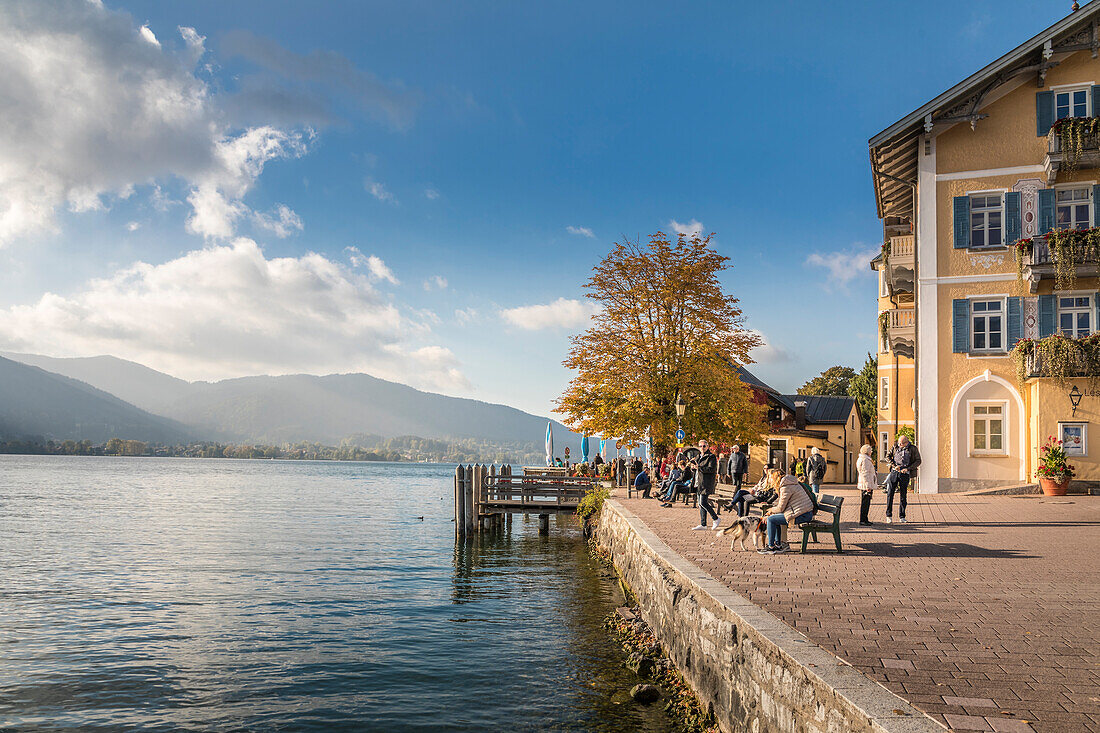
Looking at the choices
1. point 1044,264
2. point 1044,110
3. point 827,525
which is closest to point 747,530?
point 827,525

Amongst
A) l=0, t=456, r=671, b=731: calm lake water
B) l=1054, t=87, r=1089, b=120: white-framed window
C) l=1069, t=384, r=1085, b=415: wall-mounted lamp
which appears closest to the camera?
l=0, t=456, r=671, b=731: calm lake water

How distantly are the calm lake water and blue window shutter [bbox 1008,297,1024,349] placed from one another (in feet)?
53.4

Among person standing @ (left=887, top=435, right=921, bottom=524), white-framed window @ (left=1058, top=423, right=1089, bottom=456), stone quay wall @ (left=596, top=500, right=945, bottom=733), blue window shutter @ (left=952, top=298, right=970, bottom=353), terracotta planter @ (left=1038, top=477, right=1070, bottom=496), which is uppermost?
blue window shutter @ (left=952, top=298, right=970, bottom=353)

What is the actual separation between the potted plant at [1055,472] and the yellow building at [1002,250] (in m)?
0.75

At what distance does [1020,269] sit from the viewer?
2652 centimetres

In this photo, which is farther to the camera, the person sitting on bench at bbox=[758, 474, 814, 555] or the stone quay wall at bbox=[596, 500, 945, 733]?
the person sitting on bench at bbox=[758, 474, 814, 555]

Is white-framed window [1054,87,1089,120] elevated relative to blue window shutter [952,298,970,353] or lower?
elevated

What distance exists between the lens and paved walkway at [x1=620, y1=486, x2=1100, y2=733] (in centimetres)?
554

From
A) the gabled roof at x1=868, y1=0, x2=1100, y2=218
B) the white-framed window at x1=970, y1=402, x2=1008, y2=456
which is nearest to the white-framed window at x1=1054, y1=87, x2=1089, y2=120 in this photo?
the gabled roof at x1=868, y1=0, x2=1100, y2=218

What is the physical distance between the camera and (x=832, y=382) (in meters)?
70.0

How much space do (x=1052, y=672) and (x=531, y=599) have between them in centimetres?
1285

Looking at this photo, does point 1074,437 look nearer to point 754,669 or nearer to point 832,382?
point 754,669

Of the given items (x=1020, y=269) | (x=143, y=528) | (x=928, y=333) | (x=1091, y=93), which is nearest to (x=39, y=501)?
(x=143, y=528)

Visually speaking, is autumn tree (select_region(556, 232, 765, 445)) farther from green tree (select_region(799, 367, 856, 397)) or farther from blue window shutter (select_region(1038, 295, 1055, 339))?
green tree (select_region(799, 367, 856, 397))
